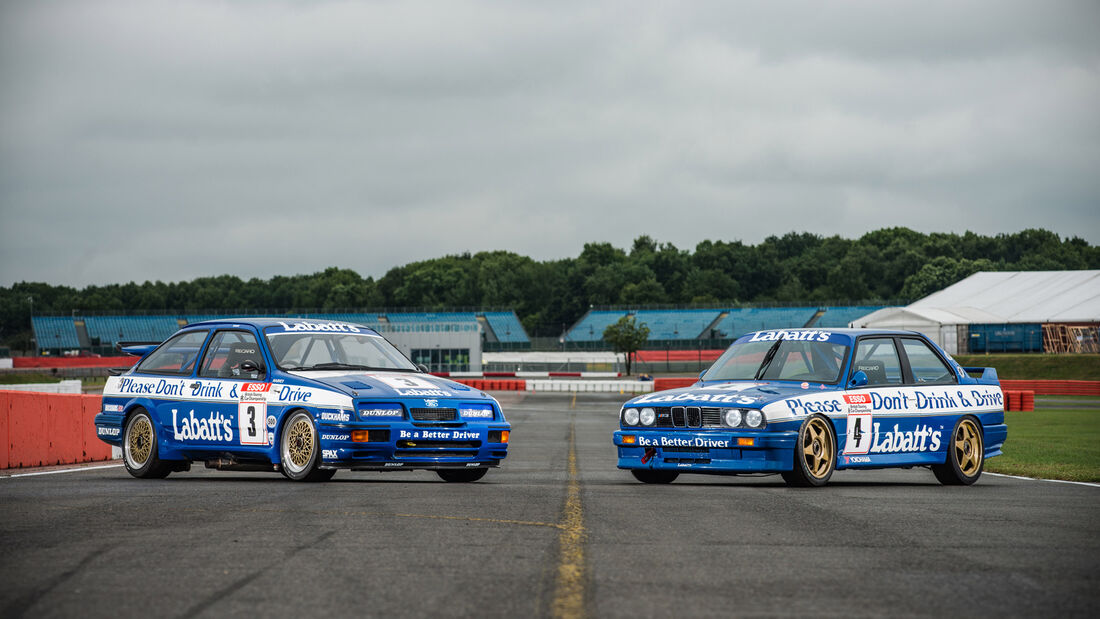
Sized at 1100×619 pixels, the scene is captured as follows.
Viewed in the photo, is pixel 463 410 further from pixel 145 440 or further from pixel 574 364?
pixel 574 364

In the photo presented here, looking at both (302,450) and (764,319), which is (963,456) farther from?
(764,319)

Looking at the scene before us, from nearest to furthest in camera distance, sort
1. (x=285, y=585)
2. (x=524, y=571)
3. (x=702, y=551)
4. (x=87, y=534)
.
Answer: (x=285, y=585) < (x=524, y=571) < (x=702, y=551) < (x=87, y=534)

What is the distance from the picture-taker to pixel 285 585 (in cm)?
547

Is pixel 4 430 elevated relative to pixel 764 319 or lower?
lower

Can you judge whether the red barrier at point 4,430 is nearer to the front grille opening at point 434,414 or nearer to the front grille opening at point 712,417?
the front grille opening at point 434,414

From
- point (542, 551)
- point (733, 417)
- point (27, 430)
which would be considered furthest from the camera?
point (27, 430)

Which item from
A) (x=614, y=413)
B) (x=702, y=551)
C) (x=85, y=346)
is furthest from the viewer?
(x=85, y=346)

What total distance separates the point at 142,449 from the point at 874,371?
304 inches

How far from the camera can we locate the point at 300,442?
11.5 meters

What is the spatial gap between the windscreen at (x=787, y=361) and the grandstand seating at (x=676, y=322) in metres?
94.6

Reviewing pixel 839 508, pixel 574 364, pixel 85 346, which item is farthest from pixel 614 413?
pixel 85 346

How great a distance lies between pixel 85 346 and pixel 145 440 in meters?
93.7

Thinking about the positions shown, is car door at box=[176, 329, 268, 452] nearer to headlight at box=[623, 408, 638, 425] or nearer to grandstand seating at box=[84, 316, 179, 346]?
headlight at box=[623, 408, 638, 425]

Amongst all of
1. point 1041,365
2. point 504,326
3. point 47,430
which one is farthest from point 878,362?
point 504,326
